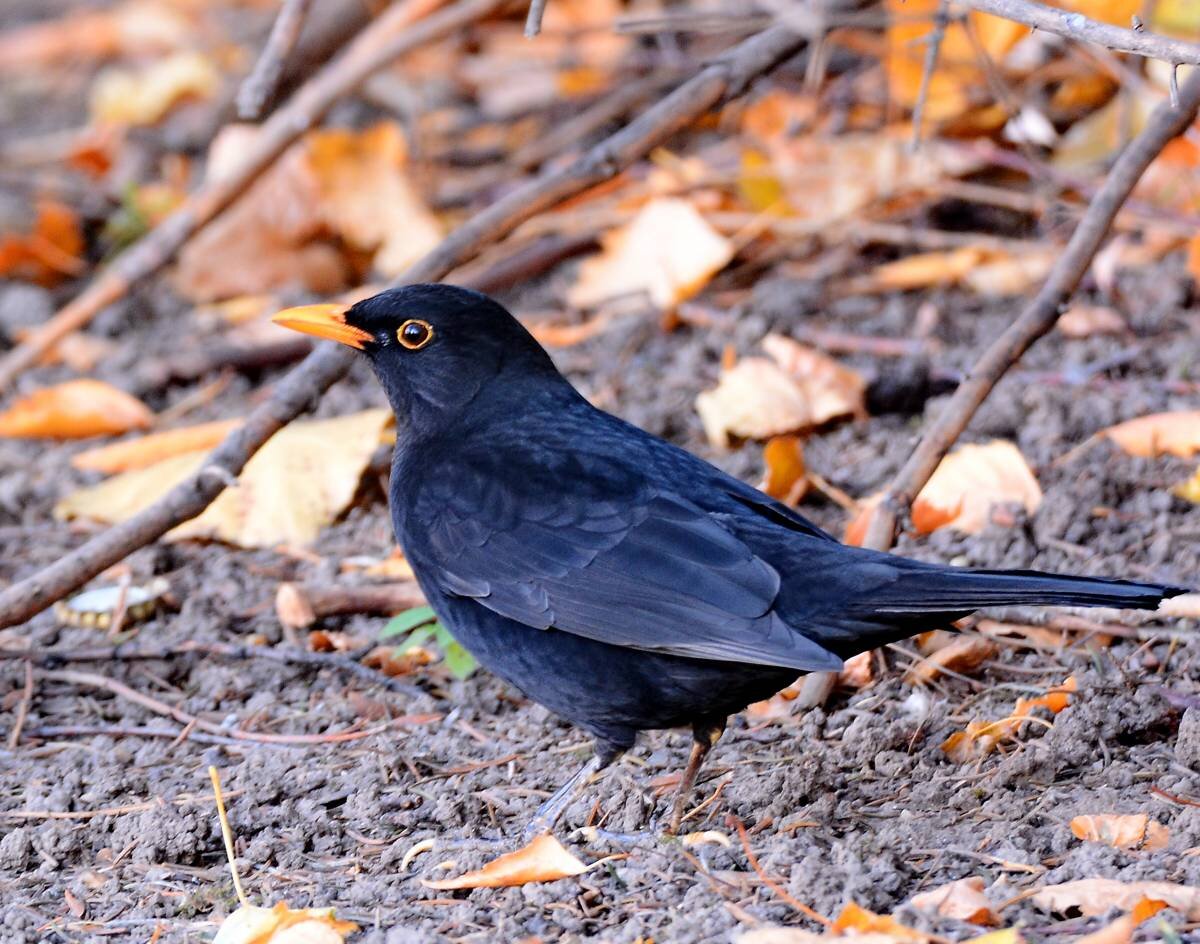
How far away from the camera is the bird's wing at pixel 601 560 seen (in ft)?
10.2

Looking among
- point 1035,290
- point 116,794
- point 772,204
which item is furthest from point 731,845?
point 772,204

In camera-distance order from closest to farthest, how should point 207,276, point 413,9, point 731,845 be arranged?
point 731,845 < point 413,9 < point 207,276

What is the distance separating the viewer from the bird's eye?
386cm

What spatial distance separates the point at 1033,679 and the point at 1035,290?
8.04 ft

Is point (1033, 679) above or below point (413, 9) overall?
below

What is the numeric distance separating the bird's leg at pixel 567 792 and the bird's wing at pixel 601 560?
1.07 feet

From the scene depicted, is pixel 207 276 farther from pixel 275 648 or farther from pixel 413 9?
pixel 275 648

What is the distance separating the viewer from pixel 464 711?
3.91 m

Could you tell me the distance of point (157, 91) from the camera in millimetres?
8594

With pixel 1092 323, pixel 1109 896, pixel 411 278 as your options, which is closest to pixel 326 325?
pixel 411 278

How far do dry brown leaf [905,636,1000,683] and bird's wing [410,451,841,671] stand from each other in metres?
0.79

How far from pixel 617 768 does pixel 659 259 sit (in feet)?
9.34

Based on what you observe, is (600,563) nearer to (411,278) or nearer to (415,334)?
(415,334)

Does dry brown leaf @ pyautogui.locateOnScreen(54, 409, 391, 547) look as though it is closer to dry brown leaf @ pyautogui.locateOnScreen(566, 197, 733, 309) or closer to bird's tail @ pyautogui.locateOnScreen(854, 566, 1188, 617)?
dry brown leaf @ pyautogui.locateOnScreen(566, 197, 733, 309)
